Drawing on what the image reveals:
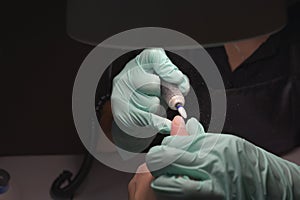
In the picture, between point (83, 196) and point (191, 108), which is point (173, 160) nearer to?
point (191, 108)

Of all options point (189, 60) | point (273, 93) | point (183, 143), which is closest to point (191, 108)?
point (189, 60)

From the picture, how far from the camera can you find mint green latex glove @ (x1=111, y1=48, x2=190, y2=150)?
3.23 ft

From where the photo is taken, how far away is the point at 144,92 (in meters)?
1.03

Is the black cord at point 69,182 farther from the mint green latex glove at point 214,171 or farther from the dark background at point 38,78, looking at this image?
the mint green latex glove at point 214,171

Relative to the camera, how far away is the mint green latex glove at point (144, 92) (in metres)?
0.99

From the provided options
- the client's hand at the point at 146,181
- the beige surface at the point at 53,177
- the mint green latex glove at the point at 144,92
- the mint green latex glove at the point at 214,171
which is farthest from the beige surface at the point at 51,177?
the mint green latex glove at the point at 214,171

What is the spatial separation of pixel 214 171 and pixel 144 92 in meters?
0.34

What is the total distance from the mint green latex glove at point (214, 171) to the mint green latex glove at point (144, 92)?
21 cm

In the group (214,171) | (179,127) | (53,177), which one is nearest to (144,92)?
(179,127)

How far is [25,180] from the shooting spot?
1330 mm

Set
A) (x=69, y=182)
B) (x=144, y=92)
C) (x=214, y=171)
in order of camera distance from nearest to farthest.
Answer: (x=214, y=171), (x=144, y=92), (x=69, y=182)

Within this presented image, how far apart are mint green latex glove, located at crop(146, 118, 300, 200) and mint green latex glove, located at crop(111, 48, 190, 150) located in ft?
0.69

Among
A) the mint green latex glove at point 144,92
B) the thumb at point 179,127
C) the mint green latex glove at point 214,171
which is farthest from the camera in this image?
the mint green latex glove at point 144,92

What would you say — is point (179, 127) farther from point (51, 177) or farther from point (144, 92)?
point (51, 177)
